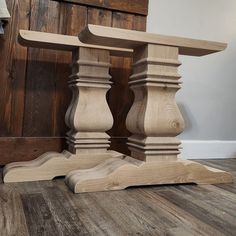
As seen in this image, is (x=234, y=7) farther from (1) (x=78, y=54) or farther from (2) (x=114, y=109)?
(1) (x=78, y=54)

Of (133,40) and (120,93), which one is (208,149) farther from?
(133,40)

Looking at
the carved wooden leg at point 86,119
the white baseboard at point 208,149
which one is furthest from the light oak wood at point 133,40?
the white baseboard at point 208,149

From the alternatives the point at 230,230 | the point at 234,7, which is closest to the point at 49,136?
the point at 230,230

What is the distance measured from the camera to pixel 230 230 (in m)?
0.63

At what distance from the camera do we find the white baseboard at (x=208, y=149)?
159cm

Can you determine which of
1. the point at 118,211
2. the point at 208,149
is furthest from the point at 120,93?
the point at 118,211

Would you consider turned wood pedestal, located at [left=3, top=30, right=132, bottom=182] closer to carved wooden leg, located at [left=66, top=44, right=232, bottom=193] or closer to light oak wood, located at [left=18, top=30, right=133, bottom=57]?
light oak wood, located at [left=18, top=30, right=133, bottom=57]

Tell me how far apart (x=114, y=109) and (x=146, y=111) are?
44cm

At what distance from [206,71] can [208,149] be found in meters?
0.43

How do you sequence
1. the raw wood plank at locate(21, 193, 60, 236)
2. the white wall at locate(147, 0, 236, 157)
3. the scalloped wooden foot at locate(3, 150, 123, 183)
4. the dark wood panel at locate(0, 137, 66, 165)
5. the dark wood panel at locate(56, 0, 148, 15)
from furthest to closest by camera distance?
the white wall at locate(147, 0, 236, 157) → the dark wood panel at locate(56, 0, 148, 15) → the dark wood panel at locate(0, 137, 66, 165) → the scalloped wooden foot at locate(3, 150, 123, 183) → the raw wood plank at locate(21, 193, 60, 236)

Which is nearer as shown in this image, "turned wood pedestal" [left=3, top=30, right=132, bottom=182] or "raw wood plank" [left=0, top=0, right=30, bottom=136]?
"turned wood pedestal" [left=3, top=30, right=132, bottom=182]

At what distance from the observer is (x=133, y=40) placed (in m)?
0.94

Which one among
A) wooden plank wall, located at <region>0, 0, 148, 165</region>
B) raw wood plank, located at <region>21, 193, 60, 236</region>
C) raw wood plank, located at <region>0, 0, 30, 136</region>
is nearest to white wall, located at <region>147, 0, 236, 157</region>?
wooden plank wall, located at <region>0, 0, 148, 165</region>

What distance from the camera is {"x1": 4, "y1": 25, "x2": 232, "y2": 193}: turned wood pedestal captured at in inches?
36.8
